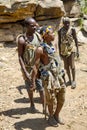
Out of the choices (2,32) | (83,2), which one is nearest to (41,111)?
(2,32)

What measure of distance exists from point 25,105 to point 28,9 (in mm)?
5085

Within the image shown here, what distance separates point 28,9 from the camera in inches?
459

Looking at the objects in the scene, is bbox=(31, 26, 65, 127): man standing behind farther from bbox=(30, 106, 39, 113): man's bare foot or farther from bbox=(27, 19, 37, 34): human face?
bbox=(30, 106, 39, 113): man's bare foot

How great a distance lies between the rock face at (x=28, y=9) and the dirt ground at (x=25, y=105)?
1.86 meters

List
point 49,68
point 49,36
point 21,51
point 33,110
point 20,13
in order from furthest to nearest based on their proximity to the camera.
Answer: point 20,13 < point 33,110 < point 21,51 < point 49,68 < point 49,36

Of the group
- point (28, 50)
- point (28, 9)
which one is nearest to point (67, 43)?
point (28, 50)

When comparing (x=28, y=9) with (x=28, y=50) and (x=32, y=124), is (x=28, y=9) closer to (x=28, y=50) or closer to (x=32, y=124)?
(x=28, y=50)

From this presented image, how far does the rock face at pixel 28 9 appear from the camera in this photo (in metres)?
11.5

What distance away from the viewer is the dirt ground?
20.7ft

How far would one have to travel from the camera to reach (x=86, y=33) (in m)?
13.1

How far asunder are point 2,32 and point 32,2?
1.44 m

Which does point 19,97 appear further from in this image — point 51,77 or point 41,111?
point 51,77

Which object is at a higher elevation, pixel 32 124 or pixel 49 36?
pixel 49 36

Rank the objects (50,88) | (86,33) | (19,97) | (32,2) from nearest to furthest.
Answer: (50,88) < (19,97) < (32,2) < (86,33)
